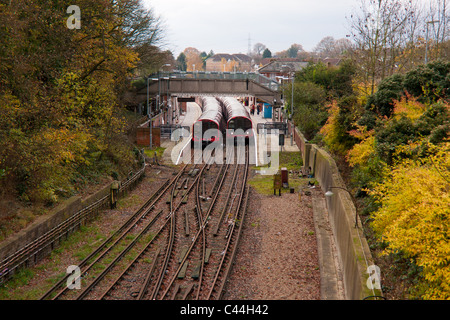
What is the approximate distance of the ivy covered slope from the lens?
1325 centimetres

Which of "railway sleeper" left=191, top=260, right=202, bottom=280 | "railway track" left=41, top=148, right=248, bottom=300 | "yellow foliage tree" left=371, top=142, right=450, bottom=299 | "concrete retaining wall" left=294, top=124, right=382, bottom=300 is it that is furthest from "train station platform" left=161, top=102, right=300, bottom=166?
"yellow foliage tree" left=371, top=142, right=450, bottom=299

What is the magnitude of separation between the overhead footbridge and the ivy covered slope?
12740mm

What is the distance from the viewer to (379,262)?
36.0 feet

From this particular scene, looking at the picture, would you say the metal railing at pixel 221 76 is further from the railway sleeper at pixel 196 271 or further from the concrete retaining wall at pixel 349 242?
the railway sleeper at pixel 196 271

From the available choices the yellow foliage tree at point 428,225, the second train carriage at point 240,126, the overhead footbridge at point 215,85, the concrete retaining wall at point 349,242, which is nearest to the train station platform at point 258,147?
the second train carriage at point 240,126

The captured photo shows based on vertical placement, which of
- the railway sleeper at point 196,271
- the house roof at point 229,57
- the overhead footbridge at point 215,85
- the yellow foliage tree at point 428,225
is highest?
the house roof at point 229,57

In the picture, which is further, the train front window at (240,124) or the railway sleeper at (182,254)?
the train front window at (240,124)

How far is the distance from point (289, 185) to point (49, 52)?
497 inches

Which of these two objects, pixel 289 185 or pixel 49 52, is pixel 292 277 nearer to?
pixel 289 185

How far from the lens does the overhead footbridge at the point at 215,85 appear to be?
36.5m

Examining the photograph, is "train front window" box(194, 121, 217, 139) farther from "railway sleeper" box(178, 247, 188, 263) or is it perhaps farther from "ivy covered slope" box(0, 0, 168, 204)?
"railway sleeper" box(178, 247, 188, 263)

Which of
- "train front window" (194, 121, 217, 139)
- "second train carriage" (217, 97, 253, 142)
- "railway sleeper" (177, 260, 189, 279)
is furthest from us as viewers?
"second train carriage" (217, 97, 253, 142)

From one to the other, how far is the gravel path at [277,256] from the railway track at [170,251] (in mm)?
439

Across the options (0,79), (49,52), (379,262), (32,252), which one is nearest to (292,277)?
(379,262)
